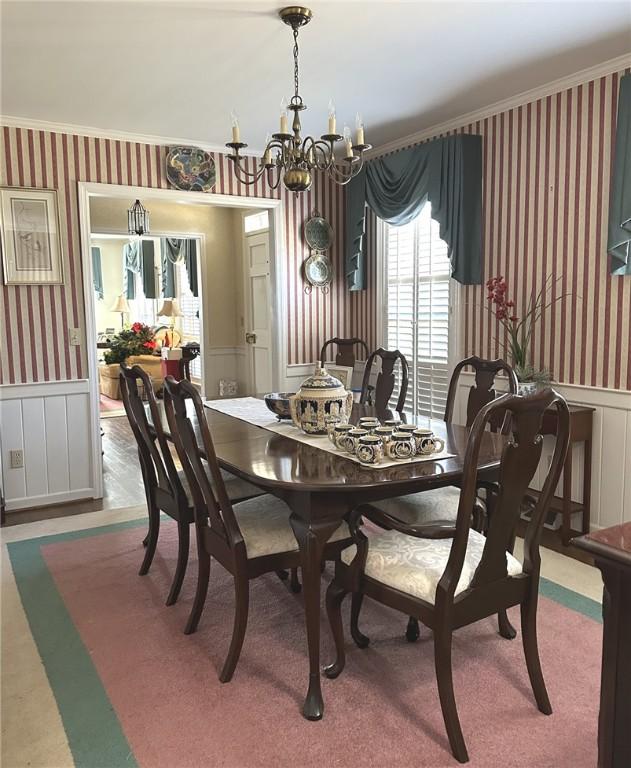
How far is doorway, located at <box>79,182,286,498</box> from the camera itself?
441cm

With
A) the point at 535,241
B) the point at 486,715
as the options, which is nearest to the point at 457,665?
the point at 486,715

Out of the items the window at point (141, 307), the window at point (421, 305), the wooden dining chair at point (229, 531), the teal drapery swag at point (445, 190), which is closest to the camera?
the wooden dining chair at point (229, 531)

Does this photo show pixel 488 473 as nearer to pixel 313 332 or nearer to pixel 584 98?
pixel 584 98

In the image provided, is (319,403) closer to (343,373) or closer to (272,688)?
(272,688)

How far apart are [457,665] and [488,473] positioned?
728 millimetres

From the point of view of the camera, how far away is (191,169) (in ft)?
15.4

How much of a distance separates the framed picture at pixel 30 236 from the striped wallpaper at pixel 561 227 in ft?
9.37

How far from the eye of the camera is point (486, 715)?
6.77 ft

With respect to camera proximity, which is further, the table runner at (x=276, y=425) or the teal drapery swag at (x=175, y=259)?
the teal drapery swag at (x=175, y=259)

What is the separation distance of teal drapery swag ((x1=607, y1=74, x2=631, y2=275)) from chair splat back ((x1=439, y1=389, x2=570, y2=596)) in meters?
1.72

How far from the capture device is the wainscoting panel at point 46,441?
4.20m

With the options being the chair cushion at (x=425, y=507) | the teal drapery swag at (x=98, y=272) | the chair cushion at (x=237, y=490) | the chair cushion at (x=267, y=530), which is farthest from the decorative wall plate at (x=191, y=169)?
the teal drapery swag at (x=98, y=272)

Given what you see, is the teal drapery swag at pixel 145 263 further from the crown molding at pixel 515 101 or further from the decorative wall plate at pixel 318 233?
the crown molding at pixel 515 101

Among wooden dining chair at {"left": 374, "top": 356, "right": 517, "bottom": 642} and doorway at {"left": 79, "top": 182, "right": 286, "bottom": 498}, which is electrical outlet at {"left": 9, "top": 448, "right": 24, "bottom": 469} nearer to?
doorway at {"left": 79, "top": 182, "right": 286, "bottom": 498}
